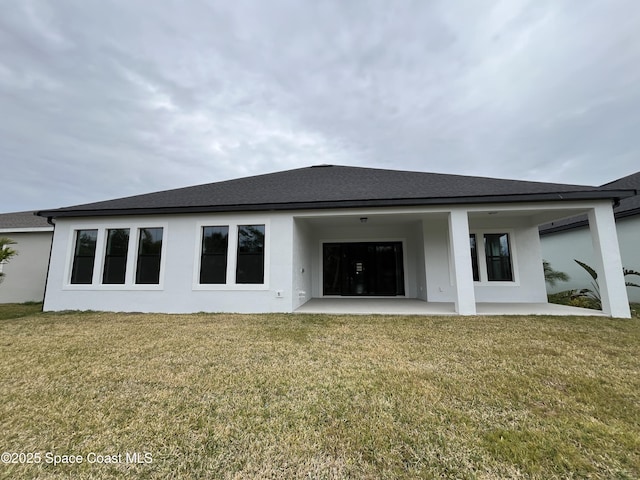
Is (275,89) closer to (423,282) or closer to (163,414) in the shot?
(423,282)

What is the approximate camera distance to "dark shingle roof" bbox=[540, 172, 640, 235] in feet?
31.6

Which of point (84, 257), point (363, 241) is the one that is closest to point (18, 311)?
point (84, 257)

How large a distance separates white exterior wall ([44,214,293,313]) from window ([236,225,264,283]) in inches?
7.4

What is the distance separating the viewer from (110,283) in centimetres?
848

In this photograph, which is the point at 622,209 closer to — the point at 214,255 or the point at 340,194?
the point at 340,194

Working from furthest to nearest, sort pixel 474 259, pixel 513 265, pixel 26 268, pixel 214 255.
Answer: pixel 26 268, pixel 474 259, pixel 513 265, pixel 214 255

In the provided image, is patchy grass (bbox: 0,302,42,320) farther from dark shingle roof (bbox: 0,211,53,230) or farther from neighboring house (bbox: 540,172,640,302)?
neighboring house (bbox: 540,172,640,302)

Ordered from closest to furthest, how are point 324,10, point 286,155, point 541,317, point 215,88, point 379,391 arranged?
1. point 379,391
2. point 541,317
3. point 324,10
4. point 215,88
5. point 286,155

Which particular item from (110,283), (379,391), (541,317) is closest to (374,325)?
(379,391)

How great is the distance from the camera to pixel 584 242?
11641 millimetres

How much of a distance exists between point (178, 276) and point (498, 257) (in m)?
11.4

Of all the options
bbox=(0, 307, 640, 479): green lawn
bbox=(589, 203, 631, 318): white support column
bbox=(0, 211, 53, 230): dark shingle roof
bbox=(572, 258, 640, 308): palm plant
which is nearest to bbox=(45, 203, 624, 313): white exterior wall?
bbox=(589, 203, 631, 318): white support column

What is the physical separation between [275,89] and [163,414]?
538 inches

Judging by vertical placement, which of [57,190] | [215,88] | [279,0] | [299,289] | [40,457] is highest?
[279,0]
